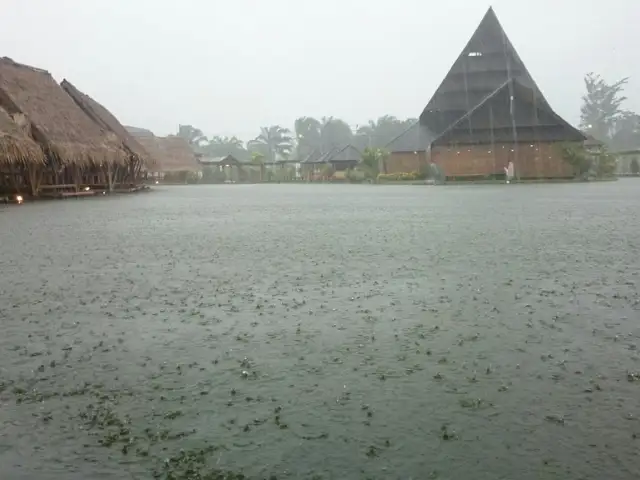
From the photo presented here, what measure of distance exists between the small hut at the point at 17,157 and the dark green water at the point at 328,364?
14.6 metres

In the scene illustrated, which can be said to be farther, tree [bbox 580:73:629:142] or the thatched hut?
tree [bbox 580:73:629:142]

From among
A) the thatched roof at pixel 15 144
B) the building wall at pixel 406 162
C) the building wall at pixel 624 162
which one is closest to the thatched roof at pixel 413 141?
the building wall at pixel 406 162

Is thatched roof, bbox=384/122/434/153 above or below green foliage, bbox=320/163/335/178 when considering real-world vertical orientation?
above

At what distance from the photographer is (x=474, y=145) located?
42281 millimetres

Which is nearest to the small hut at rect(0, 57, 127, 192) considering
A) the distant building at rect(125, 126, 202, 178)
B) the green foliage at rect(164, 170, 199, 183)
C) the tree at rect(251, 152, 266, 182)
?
the green foliage at rect(164, 170, 199, 183)

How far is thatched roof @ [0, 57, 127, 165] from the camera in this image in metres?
25.8

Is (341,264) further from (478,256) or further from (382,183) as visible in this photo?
(382,183)

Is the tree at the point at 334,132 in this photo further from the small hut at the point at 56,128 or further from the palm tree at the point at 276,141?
the small hut at the point at 56,128

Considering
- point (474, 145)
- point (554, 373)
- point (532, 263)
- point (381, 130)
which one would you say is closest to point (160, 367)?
point (554, 373)

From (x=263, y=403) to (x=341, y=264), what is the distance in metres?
4.90

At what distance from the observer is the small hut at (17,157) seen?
2234 cm

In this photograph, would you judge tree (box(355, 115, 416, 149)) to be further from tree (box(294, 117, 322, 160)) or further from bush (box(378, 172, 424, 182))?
bush (box(378, 172, 424, 182))

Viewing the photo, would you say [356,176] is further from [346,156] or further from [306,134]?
[306,134]

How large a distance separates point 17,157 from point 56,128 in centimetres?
547
